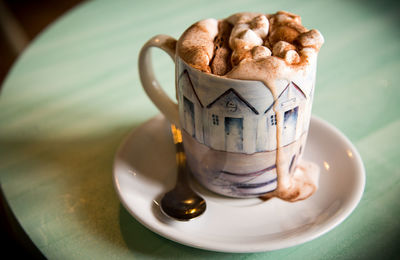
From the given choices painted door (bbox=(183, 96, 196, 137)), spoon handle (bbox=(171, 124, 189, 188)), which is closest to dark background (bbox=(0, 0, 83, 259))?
spoon handle (bbox=(171, 124, 189, 188))

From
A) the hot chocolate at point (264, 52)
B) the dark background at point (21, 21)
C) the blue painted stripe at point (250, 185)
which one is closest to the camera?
the hot chocolate at point (264, 52)

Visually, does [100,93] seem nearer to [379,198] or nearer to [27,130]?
[27,130]

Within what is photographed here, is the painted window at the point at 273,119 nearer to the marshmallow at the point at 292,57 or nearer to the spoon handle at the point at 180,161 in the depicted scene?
the marshmallow at the point at 292,57

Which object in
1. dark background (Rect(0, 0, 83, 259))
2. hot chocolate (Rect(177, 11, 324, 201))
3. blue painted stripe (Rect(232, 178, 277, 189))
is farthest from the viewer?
dark background (Rect(0, 0, 83, 259))

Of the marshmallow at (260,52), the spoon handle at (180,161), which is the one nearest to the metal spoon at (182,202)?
the spoon handle at (180,161)

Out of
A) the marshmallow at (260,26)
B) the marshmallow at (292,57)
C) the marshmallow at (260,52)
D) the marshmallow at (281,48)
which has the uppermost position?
the marshmallow at (260,26)

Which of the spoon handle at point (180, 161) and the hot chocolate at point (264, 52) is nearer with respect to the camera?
the hot chocolate at point (264, 52)

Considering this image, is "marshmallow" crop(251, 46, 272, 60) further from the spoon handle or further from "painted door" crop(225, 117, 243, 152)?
the spoon handle

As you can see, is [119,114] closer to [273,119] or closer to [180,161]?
[180,161]
